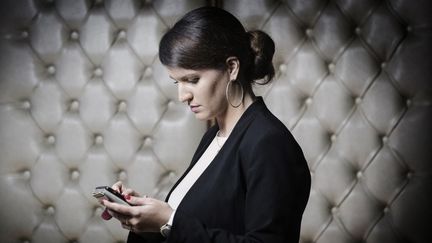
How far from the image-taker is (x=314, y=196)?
2049 millimetres

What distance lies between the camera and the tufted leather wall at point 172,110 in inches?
77.0

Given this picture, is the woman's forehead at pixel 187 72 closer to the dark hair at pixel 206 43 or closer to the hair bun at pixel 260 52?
the dark hair at pixel 206 43

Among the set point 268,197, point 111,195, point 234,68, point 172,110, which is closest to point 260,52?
point 234,68

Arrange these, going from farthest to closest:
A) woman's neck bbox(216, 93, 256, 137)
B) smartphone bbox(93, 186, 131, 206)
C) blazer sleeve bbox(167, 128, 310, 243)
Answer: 1. woman's neck bbox(216, 93, 256, 137)
2. smartphone bbox(93, 186, 131, 206)
3. blazer sleeve bbox(167, 128, 310, 243)

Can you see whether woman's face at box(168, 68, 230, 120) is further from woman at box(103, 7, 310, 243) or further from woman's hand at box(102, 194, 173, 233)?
woman's hand at box(102, 194, 173, 233)

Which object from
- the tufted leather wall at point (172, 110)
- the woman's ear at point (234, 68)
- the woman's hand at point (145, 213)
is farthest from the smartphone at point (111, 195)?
the tufted leather wall at point (172, 110)

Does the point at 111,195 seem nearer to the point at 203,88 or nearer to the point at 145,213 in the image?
the point at 145,213

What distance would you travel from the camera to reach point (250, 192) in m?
1.06

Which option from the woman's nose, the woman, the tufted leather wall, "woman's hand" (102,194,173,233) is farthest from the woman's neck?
the tufted leather wall

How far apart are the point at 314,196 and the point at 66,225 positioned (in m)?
1.14

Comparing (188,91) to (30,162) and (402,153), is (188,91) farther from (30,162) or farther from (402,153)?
(30,162)

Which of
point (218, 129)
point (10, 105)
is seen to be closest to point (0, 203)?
point (10, 105)

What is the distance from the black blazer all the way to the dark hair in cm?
16

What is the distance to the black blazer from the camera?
1031mm
